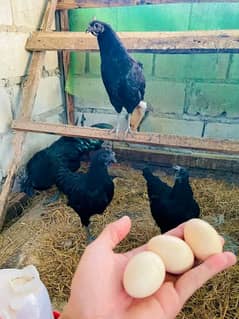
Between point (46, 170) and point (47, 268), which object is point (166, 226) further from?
point (46, 170)

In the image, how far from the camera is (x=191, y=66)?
199 cm

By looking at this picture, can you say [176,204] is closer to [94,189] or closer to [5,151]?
[94,189]

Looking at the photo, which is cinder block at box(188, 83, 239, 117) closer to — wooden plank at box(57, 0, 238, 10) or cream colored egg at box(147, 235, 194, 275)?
wooden plank at box(57, 0, 238, 10)

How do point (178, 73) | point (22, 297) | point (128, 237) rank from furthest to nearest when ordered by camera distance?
point (178, 73) → point (128, 237) → point (22, 297)

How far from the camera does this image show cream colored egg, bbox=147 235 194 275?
72 centimetres

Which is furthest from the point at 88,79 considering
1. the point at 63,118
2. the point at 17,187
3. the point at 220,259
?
the point at 220,259

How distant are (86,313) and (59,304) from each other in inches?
24.5

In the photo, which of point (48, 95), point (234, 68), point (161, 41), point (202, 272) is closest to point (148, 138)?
point (161, 41)

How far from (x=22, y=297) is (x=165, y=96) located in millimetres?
1713

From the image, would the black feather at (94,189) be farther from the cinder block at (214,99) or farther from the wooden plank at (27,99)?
the cinder block at (214,99)

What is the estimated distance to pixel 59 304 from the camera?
121cm

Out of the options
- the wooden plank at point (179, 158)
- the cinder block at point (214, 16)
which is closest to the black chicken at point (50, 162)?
the wooden plank at point (179, 158)

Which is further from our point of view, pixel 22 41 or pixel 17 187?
pixel 17 187

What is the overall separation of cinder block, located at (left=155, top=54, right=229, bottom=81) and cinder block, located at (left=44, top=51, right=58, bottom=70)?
776 millimetres
